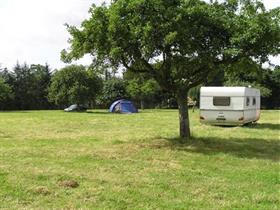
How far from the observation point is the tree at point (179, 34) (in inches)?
530

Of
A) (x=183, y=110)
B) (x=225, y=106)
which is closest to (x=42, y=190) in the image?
(x=183, y=110)

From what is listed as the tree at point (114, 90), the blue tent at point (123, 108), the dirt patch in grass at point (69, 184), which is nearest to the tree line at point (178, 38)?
the dirt patch in grass at point (69, 184)

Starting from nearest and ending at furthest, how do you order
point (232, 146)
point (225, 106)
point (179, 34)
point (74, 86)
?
1. point (179, 34)
2. point (232, 146)
3. point (225, 106)
4. point (74, 86)

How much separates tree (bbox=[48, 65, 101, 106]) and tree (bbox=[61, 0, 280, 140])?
105ft

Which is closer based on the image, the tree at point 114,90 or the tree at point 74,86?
the tree at point 74,86

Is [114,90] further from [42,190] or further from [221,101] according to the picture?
[42,190]

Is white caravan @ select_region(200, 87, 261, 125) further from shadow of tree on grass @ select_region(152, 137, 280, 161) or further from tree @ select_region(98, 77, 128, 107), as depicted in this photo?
tree @ select_region(98, 77, 128, 107)

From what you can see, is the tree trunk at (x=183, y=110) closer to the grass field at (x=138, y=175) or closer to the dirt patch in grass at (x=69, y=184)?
the grass field at (x=138, y=175)

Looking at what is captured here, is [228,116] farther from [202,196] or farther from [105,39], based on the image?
[202,196]

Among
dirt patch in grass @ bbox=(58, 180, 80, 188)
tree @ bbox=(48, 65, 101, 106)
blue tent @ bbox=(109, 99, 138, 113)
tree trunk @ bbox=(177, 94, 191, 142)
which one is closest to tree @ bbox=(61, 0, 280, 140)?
tree trunk @ bbox=(177, 94, 191, 142)

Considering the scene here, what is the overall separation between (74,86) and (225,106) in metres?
26.0

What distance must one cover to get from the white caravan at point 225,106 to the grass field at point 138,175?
7.72 m

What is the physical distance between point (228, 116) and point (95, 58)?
10412mm

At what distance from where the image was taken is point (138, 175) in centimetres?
957
